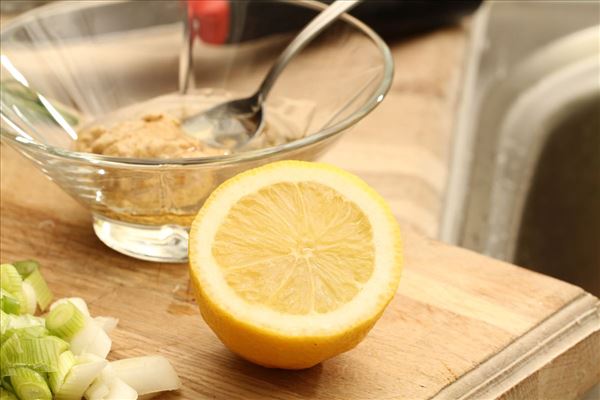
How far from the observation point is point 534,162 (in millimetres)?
1258

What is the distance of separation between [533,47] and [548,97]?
0.20 metres

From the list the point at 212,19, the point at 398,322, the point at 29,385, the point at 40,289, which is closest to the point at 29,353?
the point at 29,385

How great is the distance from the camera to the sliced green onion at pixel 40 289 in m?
0.82

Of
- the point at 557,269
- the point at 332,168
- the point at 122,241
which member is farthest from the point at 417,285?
the point at 557,269

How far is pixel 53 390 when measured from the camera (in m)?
0.70

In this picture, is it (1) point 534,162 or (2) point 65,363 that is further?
(1) point 534,162

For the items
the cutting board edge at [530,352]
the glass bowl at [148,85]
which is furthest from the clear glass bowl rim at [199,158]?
the cutting board edge at [530,352]

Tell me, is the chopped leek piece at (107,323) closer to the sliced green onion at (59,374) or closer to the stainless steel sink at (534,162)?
the sliced green onion at (59,374)

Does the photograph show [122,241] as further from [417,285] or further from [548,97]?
[548,97]

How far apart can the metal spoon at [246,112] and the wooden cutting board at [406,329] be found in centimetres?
16

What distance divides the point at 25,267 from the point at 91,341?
13cm

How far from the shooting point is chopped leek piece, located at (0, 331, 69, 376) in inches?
27.2

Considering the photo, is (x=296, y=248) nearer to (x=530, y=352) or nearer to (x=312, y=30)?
(x=530, y=352)

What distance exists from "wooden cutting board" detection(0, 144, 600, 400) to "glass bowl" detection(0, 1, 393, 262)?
0.05 meters
